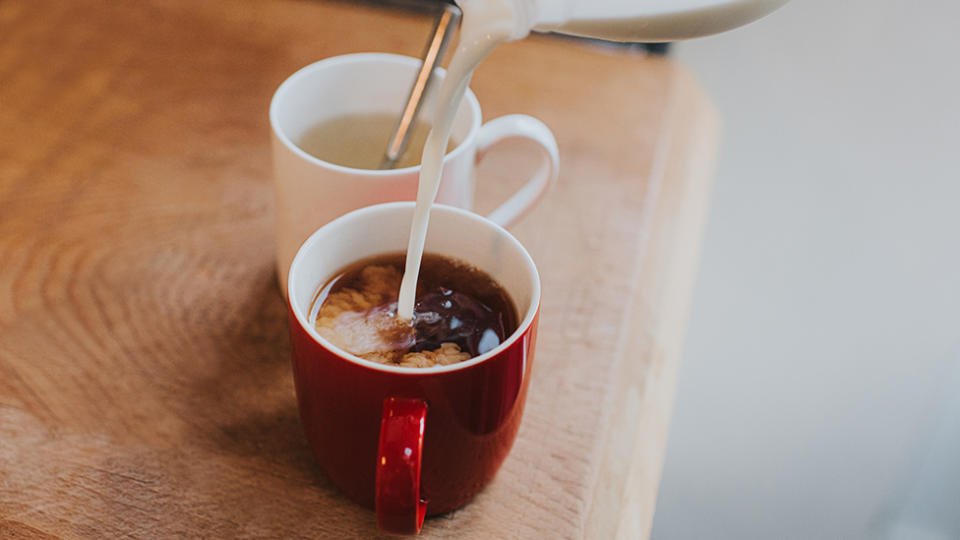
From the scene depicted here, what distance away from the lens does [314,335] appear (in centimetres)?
49

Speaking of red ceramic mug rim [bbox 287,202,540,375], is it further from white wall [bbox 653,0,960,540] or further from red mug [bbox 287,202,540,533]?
white wall [bbox 653,0,960,540]

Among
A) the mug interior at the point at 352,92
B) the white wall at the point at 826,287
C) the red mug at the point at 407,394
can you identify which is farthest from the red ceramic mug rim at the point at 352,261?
the white wall at the point at 826,287

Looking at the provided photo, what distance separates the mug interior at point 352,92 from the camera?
66cm

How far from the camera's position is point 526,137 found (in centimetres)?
64

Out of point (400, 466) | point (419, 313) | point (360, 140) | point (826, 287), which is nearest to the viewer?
point (400, 466)

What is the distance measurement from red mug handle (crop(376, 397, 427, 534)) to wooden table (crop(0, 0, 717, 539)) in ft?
0.28

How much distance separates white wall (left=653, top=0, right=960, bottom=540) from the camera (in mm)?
985

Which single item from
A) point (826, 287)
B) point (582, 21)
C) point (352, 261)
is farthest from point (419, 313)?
point (826, 287)

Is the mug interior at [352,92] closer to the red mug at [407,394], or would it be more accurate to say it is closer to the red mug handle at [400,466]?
the red mug at [407,394]

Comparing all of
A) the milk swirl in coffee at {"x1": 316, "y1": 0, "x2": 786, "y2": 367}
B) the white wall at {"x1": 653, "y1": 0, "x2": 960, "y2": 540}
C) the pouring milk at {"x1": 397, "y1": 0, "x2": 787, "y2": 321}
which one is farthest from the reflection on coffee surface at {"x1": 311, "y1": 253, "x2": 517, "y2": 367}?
the white wall at {"x1": 653, "y1": 0, "x2": 960, "y2": 540}

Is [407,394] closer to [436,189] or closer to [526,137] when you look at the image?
[436,189]

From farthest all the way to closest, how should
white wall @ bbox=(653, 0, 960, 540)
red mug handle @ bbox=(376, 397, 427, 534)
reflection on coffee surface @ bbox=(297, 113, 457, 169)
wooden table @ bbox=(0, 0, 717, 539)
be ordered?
white wall @ bbox=(653, 0, 960, 540), reflection on coffee surface @ bbox=(297, 113, 457, 169), wooden table @ bbox=(0, 0, 717, 539), red mug handle @ bbox=(376, 397, 427, 534)

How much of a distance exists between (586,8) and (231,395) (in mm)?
349

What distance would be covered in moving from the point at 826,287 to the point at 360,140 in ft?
2.40
